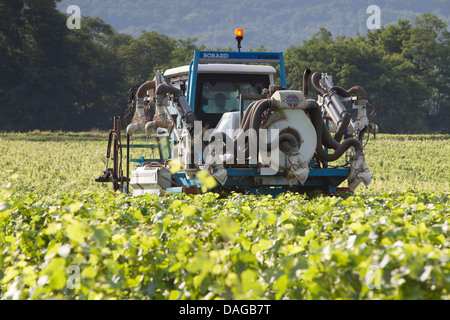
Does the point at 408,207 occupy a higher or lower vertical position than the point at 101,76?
lower

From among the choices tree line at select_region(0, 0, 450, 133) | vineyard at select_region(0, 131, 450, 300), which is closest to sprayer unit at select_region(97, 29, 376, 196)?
vineyard at select_region(0, 131, 450, 300)

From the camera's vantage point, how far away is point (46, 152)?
3234 cm

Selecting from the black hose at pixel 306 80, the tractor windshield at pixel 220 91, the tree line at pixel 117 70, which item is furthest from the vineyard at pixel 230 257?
the tree line at pixel 117 70

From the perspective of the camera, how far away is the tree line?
64.0 m

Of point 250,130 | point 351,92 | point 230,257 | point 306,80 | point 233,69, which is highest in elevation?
point 233,69

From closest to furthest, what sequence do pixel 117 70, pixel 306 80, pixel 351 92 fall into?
1. pixel 306 80
2. pixel 351 92
3. pixel 117 70

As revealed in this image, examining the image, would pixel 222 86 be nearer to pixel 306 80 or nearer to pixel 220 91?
pixel 220 91

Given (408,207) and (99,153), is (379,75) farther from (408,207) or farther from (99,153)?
(408,207)

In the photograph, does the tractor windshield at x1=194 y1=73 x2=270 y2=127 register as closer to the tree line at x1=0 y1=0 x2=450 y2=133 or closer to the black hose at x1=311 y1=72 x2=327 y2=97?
the black hose at x1=311 y1=72 x2=327 y2=97

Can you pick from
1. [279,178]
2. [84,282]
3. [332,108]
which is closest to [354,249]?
[84,282]

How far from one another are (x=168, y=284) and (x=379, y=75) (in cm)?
7039

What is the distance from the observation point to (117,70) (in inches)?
2810

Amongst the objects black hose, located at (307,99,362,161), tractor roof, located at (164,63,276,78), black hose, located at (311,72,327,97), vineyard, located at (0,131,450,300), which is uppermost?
tractor roof, located at (164,63,276,78)

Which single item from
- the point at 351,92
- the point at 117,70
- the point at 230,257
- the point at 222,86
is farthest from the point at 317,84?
the point at 117,70
